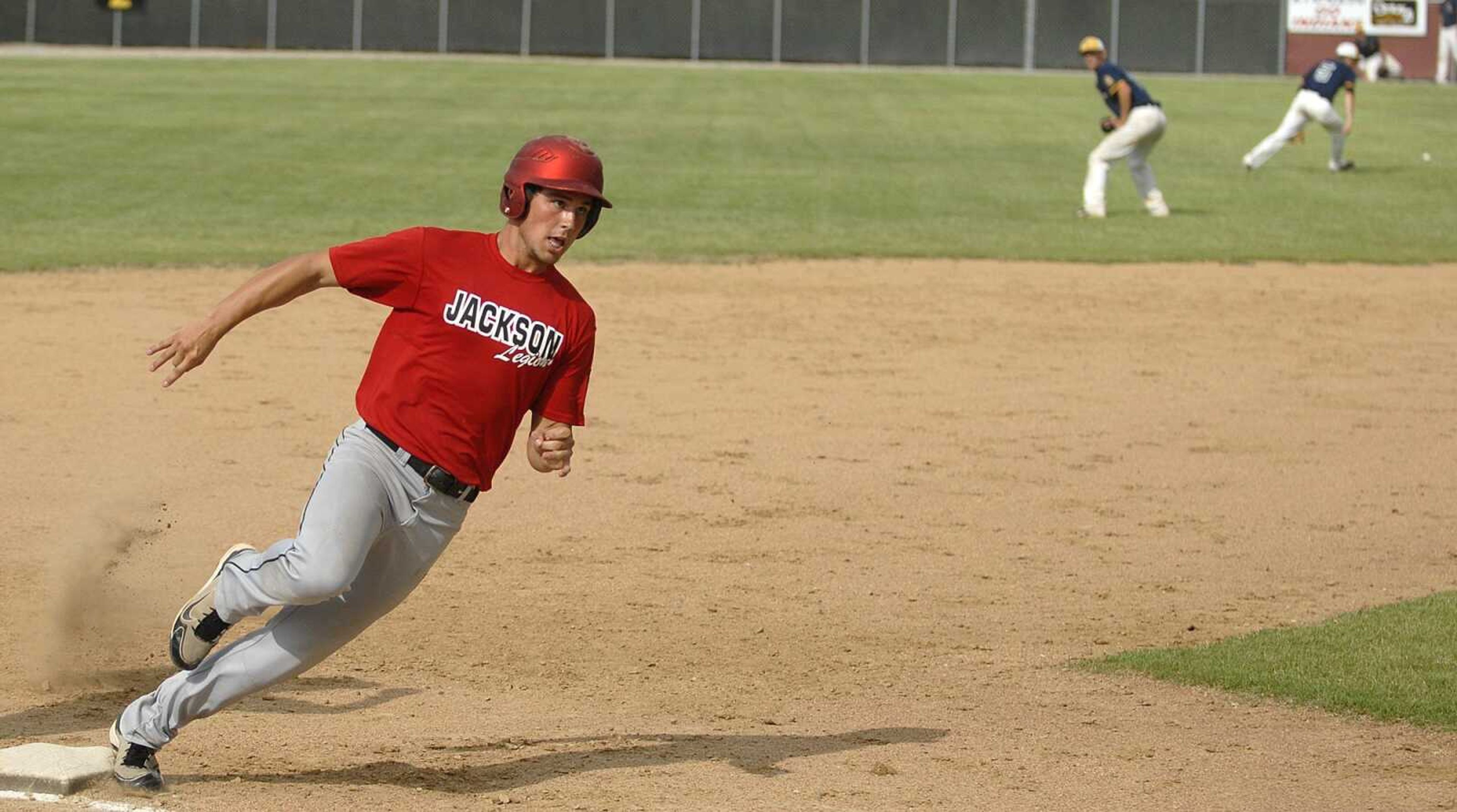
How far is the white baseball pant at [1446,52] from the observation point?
45.7m

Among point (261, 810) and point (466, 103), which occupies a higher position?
point (466, 103)

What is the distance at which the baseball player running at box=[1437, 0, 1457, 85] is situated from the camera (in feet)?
148

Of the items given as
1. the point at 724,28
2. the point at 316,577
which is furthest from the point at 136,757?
the point at 724,28

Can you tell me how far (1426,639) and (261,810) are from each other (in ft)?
15.9

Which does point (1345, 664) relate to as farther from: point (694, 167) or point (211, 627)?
point (694, 167)

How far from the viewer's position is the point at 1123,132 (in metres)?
21.7

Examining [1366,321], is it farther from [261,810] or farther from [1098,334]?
[261,810]

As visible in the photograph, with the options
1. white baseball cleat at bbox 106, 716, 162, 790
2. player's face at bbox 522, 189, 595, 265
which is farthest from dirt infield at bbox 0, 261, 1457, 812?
player's face at bbox 522, 189, 595, 265

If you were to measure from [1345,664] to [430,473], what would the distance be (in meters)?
3.96

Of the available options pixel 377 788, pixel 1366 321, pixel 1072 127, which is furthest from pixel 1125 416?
pixel 1072 127

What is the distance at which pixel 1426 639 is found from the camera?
25.3 ft

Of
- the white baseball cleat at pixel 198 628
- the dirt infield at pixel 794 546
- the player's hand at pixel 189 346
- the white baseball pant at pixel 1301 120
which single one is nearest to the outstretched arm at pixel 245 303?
the player's hand at pixel 189 346

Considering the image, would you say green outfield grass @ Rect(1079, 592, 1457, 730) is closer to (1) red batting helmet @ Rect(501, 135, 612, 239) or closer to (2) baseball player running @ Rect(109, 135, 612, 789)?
(2) baseball player running @ Rect(109, 135, 612, 789)

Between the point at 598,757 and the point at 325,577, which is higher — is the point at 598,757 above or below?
below
